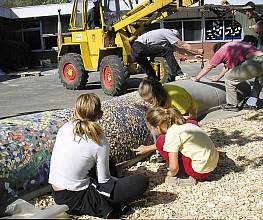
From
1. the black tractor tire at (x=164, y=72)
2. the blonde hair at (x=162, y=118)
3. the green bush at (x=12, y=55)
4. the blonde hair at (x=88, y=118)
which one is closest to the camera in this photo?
the blonde hair at (x=88, y=118)

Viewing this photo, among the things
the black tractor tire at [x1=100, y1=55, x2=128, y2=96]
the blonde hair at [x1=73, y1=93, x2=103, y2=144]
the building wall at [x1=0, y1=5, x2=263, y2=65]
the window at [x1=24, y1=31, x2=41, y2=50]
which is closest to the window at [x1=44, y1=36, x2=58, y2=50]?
the building wall at [x1=0, y1=5, x2=263, y2=65]

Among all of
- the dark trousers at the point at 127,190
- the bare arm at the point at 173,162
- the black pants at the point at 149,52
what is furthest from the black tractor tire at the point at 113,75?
the dark trousers at the point at 127,190

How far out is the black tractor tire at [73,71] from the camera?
13078 mm

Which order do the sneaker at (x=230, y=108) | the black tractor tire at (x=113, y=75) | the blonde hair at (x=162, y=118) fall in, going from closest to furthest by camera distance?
the blonde hair at (x=162, y=118) → the sneaker at (x=230, y=108) → the black tractor tire at (x=113, y=75)

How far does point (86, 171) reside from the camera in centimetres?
414

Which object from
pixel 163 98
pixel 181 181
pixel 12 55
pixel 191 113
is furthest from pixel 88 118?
pixel 12 55

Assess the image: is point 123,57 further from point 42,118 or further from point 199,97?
point 42,118

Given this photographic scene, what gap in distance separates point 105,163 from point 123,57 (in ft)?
26.3

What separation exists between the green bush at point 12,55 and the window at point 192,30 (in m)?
8.92

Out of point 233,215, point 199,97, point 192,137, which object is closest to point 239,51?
point 199,97

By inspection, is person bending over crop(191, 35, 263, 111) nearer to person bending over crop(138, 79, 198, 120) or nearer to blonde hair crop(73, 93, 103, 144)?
person bending over crop(138, 79, 198, 120)

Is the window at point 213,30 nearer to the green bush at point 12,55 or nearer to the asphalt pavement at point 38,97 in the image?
the green bush at point 12,55

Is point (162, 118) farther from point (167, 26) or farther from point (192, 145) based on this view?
point (167, 26)

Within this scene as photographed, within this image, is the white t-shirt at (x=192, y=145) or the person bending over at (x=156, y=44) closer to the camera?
the white t-shirt at (x=192, y=145)
